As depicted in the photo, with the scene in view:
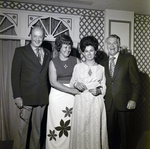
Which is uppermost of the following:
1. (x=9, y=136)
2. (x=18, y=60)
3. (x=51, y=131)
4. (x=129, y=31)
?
(x=129, y=31)

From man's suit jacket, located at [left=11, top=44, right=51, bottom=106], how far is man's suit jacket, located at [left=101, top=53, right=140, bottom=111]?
776mm

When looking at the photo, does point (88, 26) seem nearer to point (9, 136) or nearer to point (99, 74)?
point (99, 74)

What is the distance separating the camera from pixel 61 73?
204 centimetres

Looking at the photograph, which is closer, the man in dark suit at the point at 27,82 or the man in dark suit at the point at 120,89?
the man in dark suit at the point at 27,82

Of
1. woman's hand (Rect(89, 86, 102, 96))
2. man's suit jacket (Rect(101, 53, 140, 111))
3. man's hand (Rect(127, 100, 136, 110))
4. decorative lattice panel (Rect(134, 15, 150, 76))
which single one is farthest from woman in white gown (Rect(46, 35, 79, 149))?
decorative lattice panel (Rect(134, 15, 150, 76))

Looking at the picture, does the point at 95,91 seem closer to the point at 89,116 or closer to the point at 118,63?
the point at 89,116

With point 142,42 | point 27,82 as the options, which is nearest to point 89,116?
point 27,82

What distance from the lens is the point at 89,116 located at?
183cm

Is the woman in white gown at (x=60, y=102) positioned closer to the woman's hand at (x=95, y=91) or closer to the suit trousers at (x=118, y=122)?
the woman's hand at (x=95, y=91)

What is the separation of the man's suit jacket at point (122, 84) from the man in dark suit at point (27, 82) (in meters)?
0.74

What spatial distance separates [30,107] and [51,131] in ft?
1.18

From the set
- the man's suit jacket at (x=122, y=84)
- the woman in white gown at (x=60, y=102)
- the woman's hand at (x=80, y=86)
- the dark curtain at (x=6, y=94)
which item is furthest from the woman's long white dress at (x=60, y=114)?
the dark curtain at (x=6, y=94)

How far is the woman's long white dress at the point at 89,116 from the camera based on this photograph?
1.82 m

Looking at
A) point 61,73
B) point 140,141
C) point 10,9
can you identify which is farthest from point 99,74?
point 10,9
